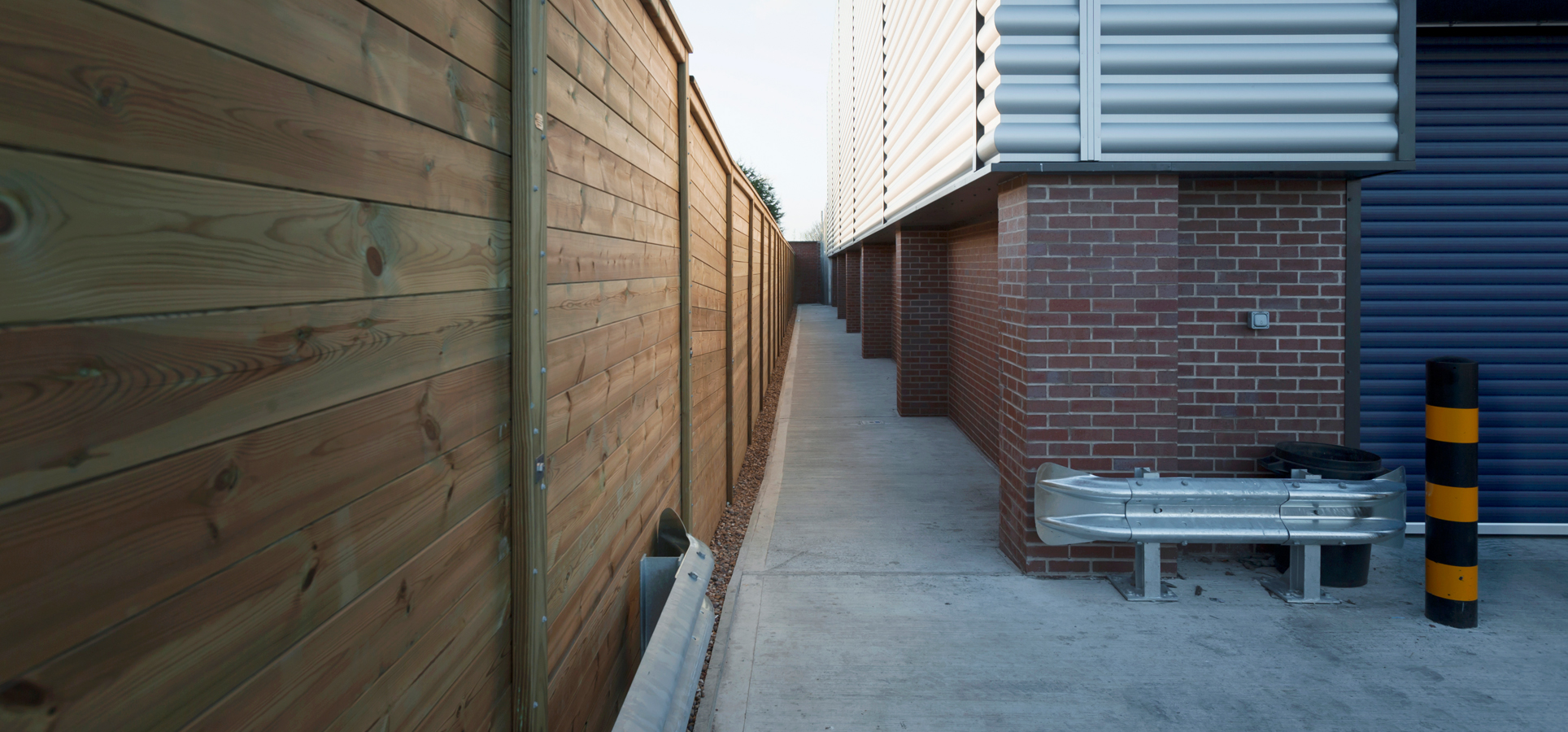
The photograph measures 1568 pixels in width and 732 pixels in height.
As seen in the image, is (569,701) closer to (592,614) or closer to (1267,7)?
(592,614)

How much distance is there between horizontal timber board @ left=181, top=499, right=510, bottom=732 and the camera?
41.4 inches

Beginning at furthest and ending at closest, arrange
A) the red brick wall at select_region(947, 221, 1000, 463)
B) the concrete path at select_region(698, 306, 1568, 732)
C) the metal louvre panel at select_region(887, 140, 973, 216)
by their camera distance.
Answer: the red brick wall at select_region(947, 221, 1000, 463)
the metal louvre panel at select_region(887, 140, 973, 216)
the concrete path at select_region(698, 306, 1568, 732)

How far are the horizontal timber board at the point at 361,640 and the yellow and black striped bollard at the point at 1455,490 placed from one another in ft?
14.7

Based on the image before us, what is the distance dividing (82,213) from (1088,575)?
496 centimetres

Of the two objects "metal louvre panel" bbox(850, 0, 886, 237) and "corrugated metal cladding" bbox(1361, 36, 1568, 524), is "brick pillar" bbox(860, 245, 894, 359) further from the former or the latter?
"corrugated metal cladding" bbox(1361, 36, 1568, 524)

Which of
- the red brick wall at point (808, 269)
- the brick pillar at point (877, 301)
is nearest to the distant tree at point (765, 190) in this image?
the red brick wall at point (808, 269)

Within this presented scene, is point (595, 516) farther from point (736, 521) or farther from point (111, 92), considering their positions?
point (736, 521)

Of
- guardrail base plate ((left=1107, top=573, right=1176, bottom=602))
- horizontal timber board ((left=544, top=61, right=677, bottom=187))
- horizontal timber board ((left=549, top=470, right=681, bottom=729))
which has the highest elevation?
horizontal timber board ((left=544, top=61, right=677, bottom=187))

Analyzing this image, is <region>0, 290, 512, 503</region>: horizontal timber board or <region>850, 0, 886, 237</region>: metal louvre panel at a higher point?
<region>850, 0, 886, 237</region>: metal louvre panel

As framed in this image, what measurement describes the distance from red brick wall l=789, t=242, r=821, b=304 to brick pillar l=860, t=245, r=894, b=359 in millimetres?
32691

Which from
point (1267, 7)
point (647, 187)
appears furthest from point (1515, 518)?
point (647, 187)

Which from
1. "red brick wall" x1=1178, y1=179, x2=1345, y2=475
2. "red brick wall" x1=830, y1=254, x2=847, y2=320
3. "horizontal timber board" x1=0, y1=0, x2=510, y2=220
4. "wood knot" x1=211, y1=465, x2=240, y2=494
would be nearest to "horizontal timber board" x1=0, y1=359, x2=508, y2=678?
"wood knot" x1=211, y1=465, x2=240, y2=494

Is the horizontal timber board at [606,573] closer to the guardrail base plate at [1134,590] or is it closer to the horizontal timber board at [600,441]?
the horizontal timber board at [600,441]

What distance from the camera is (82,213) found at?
80 cm
